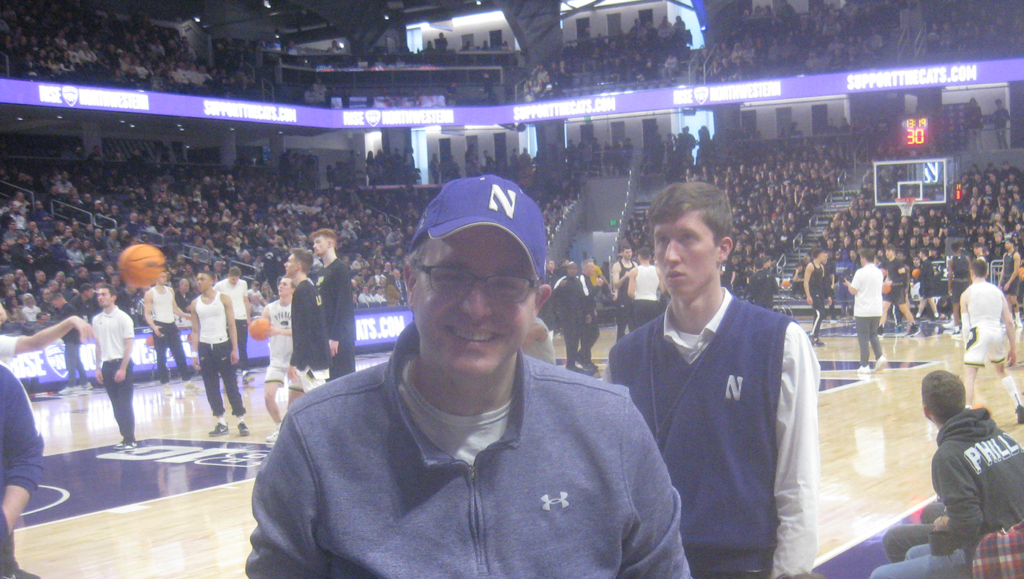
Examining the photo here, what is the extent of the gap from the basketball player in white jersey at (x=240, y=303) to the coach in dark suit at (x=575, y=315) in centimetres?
463

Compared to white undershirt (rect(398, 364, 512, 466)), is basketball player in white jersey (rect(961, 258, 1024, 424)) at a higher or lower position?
lower

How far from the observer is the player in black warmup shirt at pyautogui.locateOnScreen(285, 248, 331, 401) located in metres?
8.77

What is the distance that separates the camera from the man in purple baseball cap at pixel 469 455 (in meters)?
1.46

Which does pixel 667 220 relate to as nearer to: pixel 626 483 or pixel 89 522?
pixel 626 483

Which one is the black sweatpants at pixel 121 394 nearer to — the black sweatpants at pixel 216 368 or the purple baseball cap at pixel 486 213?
the black sweatpants at pixel 216 368

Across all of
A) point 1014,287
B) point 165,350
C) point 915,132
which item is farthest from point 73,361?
point 915,132

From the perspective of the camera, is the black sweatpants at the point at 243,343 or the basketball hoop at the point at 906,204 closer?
the black sweatpants at the point at 243,343

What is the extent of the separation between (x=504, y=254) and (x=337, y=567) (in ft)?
1.88

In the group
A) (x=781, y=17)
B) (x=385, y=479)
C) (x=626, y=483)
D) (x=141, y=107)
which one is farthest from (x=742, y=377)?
(x=781, y=17)

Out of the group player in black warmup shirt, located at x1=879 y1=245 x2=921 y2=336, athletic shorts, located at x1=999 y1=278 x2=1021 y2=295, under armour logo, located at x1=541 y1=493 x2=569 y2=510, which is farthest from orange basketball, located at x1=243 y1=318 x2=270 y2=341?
athletic shorts, located at x1=999 y1=278 x2=1021 y2=295

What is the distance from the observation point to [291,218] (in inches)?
1085

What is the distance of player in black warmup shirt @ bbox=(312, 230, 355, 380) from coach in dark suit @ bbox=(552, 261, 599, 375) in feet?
18.9

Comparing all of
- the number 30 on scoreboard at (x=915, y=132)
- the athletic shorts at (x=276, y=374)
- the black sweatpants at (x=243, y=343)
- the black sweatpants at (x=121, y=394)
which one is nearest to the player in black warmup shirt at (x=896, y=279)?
the number 30 on scoreboard at (x=915, y=132)

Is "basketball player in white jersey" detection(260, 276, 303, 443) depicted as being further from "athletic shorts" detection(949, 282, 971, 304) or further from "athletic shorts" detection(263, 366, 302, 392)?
"athletic shorts" detection(949, 282, 971, 304)
